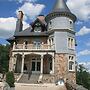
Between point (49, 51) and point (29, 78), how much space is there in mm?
5267

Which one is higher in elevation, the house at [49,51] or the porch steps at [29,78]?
the house at [49,51]

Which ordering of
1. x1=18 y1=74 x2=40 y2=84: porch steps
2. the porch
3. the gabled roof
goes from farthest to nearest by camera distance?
1. the gabled roof
2. the porch
3. x1=18 y1=74 x2=40 y2=84: porch steps

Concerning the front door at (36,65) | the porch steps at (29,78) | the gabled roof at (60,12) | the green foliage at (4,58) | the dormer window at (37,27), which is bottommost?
the porch steps at (29,78)

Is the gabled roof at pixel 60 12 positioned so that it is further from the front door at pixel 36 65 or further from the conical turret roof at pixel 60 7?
the front door at pixel 36 65

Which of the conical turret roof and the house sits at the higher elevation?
the conical turret roof

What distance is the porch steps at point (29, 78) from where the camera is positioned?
1163 inches

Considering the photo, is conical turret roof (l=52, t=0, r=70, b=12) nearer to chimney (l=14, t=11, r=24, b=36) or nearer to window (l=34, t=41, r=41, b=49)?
window (l=34, t=41, r=41, b=49)

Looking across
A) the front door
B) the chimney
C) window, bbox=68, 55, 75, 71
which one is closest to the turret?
window, bbox=68, 55, 75, 71

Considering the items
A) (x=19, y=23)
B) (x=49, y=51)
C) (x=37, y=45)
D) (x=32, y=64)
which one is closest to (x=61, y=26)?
(x=49, y=51)

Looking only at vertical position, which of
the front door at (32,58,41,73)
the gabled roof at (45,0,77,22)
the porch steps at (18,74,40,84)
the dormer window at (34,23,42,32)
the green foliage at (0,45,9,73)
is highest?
the gabled roof at (45,0,77,22)

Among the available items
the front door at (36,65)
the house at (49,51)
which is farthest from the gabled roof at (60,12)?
the front door at (36,65)

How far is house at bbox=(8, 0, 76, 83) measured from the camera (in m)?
31.3

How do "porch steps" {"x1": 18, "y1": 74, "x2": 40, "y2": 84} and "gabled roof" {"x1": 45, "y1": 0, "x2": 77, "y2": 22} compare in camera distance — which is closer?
"porch steps" {"x1": 18, "y1": 74, "x2": 40, "y2": 84}

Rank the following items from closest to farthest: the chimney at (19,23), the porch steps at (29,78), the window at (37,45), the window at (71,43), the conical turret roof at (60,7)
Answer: the porch steps at (29,78)
the window at (37,45)
the window at (71,43)
the conical turret roof at (60,7)
the chimney at (19,23)
